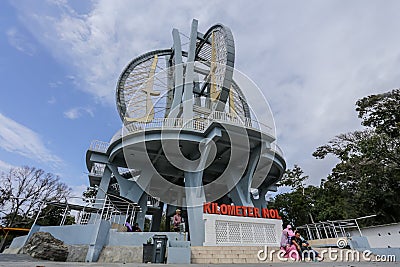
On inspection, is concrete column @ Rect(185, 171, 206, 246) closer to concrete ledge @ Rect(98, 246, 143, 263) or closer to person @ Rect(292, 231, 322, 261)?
concrete ledge @ Rect(98, 246, 143, 263)

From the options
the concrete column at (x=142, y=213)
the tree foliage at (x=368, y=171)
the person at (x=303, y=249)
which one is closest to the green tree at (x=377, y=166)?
the tree foliage at (x=368, y=171)

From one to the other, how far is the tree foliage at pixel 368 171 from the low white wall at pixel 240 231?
10.4 m

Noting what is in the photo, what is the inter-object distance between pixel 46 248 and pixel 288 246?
8.03 metres

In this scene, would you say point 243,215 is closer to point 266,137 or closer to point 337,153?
point 266,137

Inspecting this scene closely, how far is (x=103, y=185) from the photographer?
55.5 ft

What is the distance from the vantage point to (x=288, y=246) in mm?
8367

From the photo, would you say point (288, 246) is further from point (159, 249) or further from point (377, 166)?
point (377, 166)

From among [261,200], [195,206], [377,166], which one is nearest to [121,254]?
[195,206]

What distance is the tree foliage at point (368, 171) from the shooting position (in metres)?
17.5

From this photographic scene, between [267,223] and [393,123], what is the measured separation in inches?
533

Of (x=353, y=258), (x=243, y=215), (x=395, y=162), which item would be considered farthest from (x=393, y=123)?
(x=243, y=215)

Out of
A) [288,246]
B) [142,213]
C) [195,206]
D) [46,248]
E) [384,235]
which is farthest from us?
[142,213]

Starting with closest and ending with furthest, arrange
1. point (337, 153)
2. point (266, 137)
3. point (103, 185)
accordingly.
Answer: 1. point (266, 137)
2. point (103, 185)
3. point (337, 153)

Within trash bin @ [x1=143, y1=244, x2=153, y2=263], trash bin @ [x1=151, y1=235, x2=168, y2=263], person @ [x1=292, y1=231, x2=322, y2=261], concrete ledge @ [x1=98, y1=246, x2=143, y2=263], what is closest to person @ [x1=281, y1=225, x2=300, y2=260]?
person @ [x1=292, y1=231, x2=322, y2=261]
